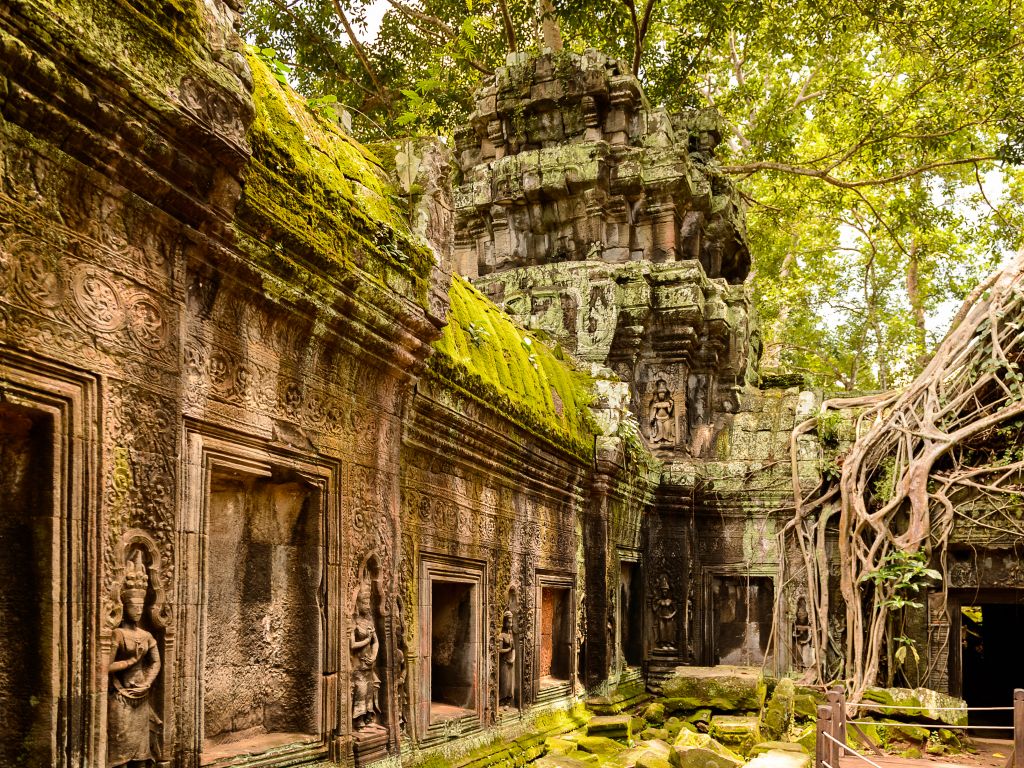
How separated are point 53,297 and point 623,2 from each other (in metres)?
11.7

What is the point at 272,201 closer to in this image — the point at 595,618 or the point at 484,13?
the point at 595,618

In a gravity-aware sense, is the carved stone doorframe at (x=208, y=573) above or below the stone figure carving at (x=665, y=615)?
above

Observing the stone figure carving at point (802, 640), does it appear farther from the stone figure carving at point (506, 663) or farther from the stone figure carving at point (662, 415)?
the stone figure carving at point (506, 663)

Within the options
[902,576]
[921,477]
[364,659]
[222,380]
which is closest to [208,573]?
[222,380]

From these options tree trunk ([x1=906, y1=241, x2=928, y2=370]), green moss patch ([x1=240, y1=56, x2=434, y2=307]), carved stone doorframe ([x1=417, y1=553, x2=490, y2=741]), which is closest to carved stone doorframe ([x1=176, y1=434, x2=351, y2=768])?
green moss patch ([x1=240, y1=56, x2=434, y2=307])

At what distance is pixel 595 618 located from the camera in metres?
9.08

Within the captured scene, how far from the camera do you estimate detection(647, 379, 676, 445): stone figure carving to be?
11.3m

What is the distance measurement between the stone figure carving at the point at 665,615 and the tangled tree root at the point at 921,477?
4.59 feet

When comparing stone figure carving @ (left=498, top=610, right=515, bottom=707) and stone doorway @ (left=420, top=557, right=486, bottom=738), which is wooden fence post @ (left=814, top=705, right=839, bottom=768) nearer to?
stone doorway @ (left=420, top=557, right=486, bottom=738)

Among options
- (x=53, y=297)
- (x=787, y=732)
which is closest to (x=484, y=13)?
(x=787, y=732)

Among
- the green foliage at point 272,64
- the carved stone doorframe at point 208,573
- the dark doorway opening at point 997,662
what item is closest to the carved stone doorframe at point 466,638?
the carved stone doorframe at point 208,573

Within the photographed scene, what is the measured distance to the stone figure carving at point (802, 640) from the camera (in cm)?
1006

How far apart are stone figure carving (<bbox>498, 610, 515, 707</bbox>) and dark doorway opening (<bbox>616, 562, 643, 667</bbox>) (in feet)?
10.0

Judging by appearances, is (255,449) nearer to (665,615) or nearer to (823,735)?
(823,735)
